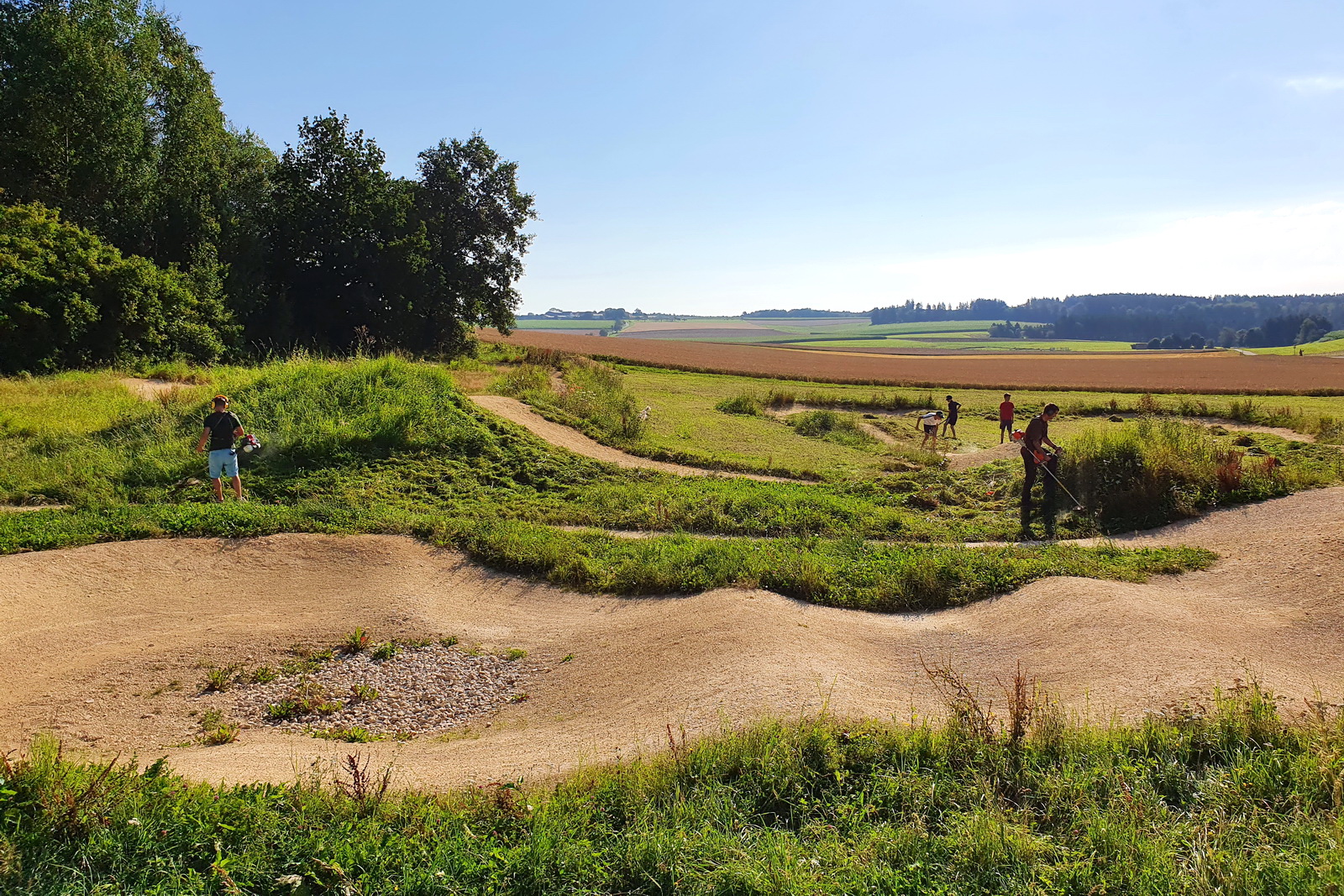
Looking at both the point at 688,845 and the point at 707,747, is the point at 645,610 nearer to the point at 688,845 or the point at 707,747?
the point at 707,747

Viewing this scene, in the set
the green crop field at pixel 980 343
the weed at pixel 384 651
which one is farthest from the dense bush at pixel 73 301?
the green crop field at pixel 980 343

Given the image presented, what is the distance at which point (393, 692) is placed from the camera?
7535 mm

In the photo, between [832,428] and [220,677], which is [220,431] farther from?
[832,428]

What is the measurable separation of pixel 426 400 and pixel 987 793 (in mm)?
14990

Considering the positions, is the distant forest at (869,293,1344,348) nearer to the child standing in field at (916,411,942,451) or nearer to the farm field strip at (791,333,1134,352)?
the farm field strip at (791,333,1134,352)

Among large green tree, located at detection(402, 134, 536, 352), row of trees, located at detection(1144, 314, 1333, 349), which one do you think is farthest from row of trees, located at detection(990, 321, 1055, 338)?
large green tree, located at detection(402, 134, 536, 352)

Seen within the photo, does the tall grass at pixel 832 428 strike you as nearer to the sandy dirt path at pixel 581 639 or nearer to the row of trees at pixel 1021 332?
the sandy dirt path at pixel 581 639

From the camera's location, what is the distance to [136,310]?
24125mm

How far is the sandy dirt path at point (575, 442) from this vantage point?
60.4 feet

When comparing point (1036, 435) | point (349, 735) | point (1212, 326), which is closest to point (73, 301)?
point (349, 735)

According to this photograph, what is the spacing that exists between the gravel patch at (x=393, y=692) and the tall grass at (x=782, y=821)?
1.66 meters

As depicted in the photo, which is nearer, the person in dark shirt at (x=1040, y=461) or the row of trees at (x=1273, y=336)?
the person in dark shirt at (x=1040, y=461)

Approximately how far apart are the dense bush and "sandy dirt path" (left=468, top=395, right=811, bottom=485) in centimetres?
1216

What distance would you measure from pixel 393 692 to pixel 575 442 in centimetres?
1264
